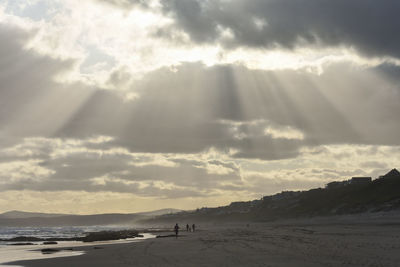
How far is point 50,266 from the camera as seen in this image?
31.8 meters

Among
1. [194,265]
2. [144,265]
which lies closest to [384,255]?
[194,265]

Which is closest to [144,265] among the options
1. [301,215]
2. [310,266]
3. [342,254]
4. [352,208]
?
[310,266]

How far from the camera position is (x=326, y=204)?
182125mm

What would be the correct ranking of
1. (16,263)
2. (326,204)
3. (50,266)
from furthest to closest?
(326,204) → (16,263) → (50,266)

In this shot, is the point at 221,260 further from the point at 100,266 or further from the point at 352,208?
the point at 352,208

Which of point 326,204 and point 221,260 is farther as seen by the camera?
point 326,204

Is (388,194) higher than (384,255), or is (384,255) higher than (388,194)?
(388,194)

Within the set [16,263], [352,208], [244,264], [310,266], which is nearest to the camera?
[310,266]

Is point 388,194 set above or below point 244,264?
above

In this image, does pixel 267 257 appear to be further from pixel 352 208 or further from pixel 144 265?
pixel 352 208

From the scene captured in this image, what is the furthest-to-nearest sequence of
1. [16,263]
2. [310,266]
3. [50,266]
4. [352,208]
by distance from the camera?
1. [352,208]
2. [16,263]
3. [50,266]
4. [310,266]

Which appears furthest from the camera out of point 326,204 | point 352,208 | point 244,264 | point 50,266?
point 326,204

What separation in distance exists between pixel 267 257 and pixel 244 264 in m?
4.25

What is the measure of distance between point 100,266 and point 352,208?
127 m
